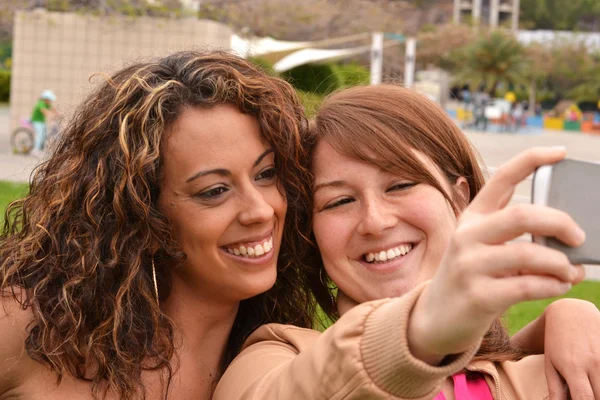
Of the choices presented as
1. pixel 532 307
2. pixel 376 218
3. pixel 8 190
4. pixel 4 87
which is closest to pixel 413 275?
pixel 376 218

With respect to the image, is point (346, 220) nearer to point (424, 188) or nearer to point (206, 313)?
point (424, 188)

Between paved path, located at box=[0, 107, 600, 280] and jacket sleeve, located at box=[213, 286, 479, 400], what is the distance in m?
6.84

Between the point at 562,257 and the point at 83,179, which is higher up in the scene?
the point at 562,257

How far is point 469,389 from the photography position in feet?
7.75

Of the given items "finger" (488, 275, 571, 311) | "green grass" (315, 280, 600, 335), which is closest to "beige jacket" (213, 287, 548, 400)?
"finger" (488, 275, 571, 311)

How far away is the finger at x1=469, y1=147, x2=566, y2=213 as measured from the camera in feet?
4.54

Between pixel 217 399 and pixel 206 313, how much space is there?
425 mm

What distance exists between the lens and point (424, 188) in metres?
2.60

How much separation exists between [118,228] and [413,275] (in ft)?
2.76

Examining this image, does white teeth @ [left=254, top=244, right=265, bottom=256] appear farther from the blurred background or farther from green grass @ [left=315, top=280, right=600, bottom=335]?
green grass @ [left=315, top=280, right=600, bottom=335]


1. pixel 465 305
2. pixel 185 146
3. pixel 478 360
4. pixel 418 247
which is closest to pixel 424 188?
pixel 418 247

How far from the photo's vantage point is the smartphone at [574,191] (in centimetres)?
140

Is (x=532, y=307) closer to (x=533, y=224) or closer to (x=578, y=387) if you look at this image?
(x=578, y=387)

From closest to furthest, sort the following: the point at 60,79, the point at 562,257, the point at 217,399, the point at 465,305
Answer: the point at 562,257
the point at 465,305
the point at 217,399
the point at 60,79
